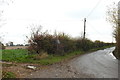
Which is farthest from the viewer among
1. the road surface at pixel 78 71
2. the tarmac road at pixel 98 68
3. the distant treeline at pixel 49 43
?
the distant treeline at pixel 49 43

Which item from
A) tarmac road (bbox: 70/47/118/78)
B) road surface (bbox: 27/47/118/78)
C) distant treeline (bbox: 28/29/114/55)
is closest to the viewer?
road surface (bbox: 27/47/118/78)

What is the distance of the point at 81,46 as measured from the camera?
38375 millimetres

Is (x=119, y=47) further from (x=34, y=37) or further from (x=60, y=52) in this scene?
(x=34, y=37)

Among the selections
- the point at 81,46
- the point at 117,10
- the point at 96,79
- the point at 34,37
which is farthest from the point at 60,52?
the point at 96,79

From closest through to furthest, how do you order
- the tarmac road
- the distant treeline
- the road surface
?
the road surface → the tarmac road → the distant treeline

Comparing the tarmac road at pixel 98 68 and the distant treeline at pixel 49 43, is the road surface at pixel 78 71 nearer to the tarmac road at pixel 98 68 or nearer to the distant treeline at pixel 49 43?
the tarmac road at pixel 98 68

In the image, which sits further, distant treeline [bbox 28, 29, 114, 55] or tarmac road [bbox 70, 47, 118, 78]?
distant treeline [bbox 28, 29, 114, 55]

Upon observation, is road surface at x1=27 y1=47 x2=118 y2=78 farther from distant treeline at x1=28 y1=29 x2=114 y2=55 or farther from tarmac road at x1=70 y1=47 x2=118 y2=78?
distant treeline at x1=28 y1=29 x2=114 y2=55

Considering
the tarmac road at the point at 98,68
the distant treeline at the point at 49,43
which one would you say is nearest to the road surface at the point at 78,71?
the tarmac road at the point at 98,68

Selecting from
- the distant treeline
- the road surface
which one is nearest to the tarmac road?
the road surface

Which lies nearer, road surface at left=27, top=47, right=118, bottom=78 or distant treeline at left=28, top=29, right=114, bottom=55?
road surface at left=27, top=47, right=118, bottom=78

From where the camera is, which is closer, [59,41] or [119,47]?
[119,47]

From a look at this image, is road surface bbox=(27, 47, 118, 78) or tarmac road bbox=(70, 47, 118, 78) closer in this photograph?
road surface bbox=(27, 47, 118, 78)

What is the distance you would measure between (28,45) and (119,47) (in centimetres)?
1231
